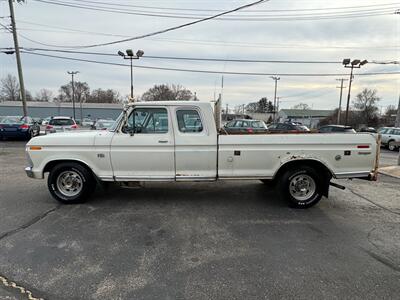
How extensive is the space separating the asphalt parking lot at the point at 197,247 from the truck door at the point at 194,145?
722 millimetres

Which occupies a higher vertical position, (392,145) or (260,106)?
(260,106)

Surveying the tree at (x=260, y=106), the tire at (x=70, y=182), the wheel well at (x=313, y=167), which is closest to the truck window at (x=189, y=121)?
the wheel well at (x=313, y=167)

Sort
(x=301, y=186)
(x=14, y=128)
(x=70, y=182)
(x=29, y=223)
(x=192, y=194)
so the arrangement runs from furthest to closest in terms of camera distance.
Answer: (x=14, y=128) < (x=192, y=194) < (x=70, y=182) < (x=301, y=186) < (x=29, y=223)

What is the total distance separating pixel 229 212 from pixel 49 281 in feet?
10.2

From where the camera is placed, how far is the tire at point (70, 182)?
538 centimetres

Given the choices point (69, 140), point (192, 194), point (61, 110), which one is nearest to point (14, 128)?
point (69, 140)

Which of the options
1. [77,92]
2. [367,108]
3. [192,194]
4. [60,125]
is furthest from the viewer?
[77,92]

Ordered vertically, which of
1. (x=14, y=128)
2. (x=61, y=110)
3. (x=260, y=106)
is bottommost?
(x=14, y=128)

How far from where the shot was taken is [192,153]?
5.22m

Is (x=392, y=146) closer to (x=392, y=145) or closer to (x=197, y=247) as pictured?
(x=392, y=145)

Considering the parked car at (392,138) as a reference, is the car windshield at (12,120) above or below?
above

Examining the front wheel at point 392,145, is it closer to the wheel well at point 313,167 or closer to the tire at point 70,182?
the wheel well at point 313,167

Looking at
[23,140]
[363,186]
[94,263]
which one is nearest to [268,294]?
[94,263]

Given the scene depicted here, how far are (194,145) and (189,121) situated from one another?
48 cm
